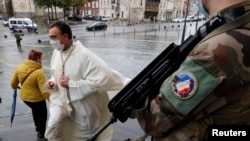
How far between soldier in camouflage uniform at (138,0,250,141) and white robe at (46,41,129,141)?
1736mm

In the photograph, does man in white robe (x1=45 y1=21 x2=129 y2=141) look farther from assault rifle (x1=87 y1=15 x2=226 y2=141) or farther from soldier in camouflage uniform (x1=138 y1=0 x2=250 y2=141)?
soldier in camouflage uniform (x1=138 y1=0 x2=250 y2=141)

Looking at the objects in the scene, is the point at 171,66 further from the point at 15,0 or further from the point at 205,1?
the point at 15,0

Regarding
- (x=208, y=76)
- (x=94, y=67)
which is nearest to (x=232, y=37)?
(x=208, y=76)

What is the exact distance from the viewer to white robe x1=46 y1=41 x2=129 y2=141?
9.54ft

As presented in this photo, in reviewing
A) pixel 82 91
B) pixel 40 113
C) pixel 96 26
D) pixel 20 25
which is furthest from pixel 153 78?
pixel 20 25

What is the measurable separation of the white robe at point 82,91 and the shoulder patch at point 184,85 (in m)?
1.79

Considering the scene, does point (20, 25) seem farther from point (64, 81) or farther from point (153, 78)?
point (153, 78)

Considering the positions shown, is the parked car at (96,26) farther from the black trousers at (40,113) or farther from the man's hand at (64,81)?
the man's hand at (64,81)

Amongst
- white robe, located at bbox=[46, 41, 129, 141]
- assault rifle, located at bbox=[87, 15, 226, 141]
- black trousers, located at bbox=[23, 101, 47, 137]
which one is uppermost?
assault rifle, located at bbox=[87, 15, 226, 141]

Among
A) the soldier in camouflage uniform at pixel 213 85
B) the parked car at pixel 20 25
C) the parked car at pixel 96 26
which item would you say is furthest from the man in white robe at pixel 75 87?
the parked car at pixel 20 25

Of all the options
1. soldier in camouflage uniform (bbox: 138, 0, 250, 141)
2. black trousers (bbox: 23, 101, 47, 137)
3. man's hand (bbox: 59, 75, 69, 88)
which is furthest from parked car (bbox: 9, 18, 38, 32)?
soldier in camouflage uniform (bbox: 138, 0, 250, 141)

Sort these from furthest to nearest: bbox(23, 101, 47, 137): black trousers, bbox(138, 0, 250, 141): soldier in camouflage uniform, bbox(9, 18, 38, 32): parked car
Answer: bbox(9, 18, 38, 32): parked car < bbox(23, 101, 47, 137): black trousers < bbox(138, 0, 250, 141): soldier in camouflage uniform

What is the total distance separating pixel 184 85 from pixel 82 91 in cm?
193

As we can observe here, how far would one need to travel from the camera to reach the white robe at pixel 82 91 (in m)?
2.91
